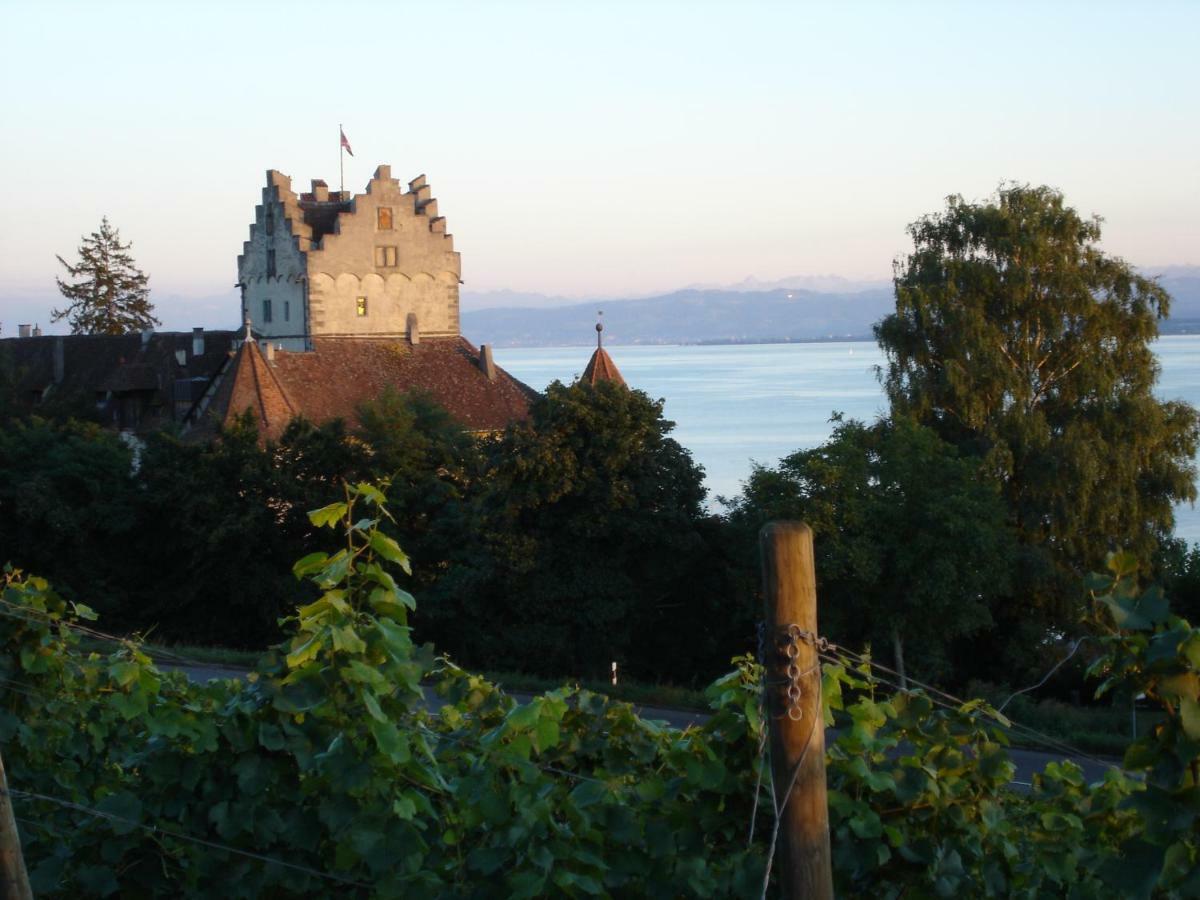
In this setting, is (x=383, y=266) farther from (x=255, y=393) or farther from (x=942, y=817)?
(x=942, y=817)

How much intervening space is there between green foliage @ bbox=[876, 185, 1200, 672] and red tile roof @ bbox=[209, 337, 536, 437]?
16.5m

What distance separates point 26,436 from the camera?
36.2m

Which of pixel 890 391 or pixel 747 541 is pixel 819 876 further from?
pixel 890 391

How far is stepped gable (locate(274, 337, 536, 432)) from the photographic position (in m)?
47.3

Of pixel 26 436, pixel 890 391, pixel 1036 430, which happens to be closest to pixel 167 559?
pixel 26 436

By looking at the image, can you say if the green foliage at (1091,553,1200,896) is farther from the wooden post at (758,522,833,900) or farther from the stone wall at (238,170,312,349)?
the stone wall at (238,170,312,349)

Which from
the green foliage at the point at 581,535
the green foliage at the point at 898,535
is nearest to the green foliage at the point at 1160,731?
the green foliage at the point at 898,535

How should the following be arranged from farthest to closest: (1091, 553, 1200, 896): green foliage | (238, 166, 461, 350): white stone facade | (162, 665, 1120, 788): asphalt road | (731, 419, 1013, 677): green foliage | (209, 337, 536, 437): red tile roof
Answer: (238, 166, 461, 350): white stone facade → (209, 337, 536, 437): red tile roof → (731, 419, 1013, 677): green foliage → (162, 665, 1120, 788): asphalt road → (1091, 553, 1200, 896): green foliage

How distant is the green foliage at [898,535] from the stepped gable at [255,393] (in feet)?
66.2

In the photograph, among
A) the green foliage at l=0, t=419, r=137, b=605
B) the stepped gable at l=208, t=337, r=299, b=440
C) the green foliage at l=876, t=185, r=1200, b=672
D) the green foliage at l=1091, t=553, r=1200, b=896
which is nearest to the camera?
the green foliage at l=1091, t=553, r=1200, b=896

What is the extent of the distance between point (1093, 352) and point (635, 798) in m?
30.2

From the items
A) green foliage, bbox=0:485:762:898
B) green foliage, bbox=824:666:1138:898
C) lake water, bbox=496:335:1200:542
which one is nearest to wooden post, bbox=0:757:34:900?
green foliage, bbox=0:485:762:898

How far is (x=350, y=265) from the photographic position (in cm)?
5928

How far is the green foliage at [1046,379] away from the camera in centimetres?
3172
